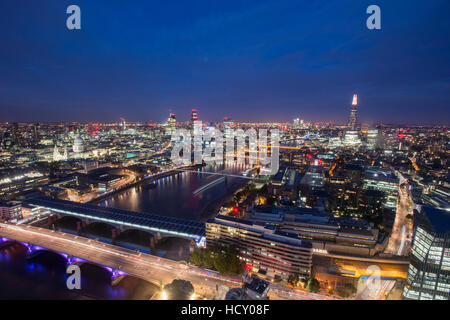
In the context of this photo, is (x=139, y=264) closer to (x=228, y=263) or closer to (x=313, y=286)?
(x=228, y=263)

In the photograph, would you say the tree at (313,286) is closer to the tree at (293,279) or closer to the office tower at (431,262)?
the tree at (293,279)

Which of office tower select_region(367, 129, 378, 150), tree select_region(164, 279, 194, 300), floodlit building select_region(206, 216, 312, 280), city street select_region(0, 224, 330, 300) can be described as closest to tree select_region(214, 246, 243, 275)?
city street select_region(0, 224, 330, 300)

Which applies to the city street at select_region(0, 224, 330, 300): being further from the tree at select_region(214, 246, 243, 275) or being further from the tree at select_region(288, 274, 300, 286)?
the tree at select_region(288, 274, 300, 286)

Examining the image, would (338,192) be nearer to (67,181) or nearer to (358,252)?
(358,252)

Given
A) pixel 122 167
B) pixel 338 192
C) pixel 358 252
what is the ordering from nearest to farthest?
pixel 358 252 → pixel 338 192 → pixel 122 167

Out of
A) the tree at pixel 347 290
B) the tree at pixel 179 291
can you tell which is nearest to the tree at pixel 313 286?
the tree at pixel 347 290

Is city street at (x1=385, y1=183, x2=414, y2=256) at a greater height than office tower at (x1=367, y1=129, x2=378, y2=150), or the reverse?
office tower at (x1=367, y1=129, x2=378, y2=150)

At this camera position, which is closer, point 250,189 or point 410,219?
point 410,219
